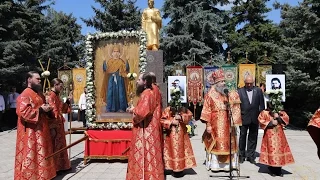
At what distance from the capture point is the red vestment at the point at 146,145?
6098 millimetres

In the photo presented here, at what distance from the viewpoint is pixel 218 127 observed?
24.9ft

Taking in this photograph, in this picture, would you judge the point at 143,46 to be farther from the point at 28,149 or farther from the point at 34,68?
the point at 34,68

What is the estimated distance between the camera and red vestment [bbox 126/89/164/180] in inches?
240

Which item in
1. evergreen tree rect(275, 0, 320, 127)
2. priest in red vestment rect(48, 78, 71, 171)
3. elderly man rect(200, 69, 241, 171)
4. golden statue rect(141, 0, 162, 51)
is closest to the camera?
elderly man rect(200, 69, 241, 171)

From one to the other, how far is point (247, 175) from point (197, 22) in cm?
1802

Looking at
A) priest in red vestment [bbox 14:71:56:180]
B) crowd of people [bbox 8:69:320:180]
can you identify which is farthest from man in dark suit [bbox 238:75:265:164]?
priest in red vestment [bbox 14:71:56:180]

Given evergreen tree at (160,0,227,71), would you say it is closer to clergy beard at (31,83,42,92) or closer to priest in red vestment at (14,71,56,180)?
clergy beard at (31,83,42,92)

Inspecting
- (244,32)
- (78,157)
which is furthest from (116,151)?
(244,32)

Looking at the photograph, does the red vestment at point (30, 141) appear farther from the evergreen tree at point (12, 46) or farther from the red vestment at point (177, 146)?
the evergreen tree at point (12, 46)

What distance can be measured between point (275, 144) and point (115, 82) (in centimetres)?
392

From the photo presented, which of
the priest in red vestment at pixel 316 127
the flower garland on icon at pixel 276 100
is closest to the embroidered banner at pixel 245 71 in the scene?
the flower garland on icon at pixel 276 100

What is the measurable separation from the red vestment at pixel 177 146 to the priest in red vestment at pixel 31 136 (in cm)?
228

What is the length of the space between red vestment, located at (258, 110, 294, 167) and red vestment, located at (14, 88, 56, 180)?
4.21 meters

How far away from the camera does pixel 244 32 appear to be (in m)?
27.2
